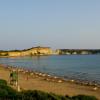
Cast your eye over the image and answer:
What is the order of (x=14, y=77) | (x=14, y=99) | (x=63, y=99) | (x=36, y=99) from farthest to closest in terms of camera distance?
(x=14, y=77) → (x=63, y=99) → (x=36, y=99) → (x=14, y=99)

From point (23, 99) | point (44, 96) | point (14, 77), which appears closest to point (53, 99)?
point (44, 96)

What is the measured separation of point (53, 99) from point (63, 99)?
1493mm

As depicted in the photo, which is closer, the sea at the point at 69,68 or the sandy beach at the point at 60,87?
the sandy beach at the point at 60,87

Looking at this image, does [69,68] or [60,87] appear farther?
[69,68]

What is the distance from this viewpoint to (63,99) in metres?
13.0

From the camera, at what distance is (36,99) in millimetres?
11297

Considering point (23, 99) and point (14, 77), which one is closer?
point (23, 99)

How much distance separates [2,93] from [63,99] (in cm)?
246

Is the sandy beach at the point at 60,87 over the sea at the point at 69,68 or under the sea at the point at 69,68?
over

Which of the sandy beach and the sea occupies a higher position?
the sandy beach

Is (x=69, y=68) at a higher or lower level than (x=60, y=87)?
lower

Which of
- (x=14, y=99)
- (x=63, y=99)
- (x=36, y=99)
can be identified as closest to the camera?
(x=14, y=99)

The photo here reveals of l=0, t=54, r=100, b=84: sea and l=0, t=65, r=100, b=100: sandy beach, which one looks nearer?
l=0, t=65, r=100, b=100: sandy beach

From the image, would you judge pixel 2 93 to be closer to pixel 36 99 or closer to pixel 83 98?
pixel 36 99
